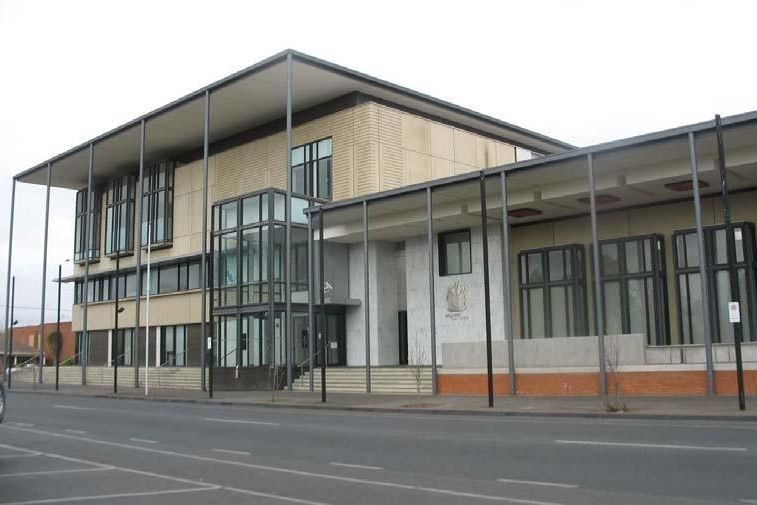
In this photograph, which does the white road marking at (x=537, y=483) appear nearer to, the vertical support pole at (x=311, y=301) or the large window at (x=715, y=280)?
the large window at (x=715, y=280)

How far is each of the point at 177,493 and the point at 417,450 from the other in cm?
462

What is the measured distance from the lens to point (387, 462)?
37.9 feet

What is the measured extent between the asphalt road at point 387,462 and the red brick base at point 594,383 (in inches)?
248

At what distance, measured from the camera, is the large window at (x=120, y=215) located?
5500 cm

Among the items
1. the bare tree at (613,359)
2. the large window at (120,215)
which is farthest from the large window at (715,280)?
the large window at (120,215)

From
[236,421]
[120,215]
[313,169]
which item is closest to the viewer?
[236,421]

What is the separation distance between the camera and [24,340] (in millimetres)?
99250

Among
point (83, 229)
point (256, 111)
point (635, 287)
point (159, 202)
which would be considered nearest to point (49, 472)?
point (635, 287)

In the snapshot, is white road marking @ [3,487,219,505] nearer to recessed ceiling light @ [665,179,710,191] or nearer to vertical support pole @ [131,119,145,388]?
recessed ceiling light @ [665,179,710,191]

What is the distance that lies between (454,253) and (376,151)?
6453 millimetres

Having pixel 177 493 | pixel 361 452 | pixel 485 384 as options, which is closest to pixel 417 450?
pixel 361 452

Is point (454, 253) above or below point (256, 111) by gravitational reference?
below

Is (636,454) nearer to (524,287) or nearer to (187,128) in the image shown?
(524,287)

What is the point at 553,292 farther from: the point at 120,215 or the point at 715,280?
the point at 120,215
